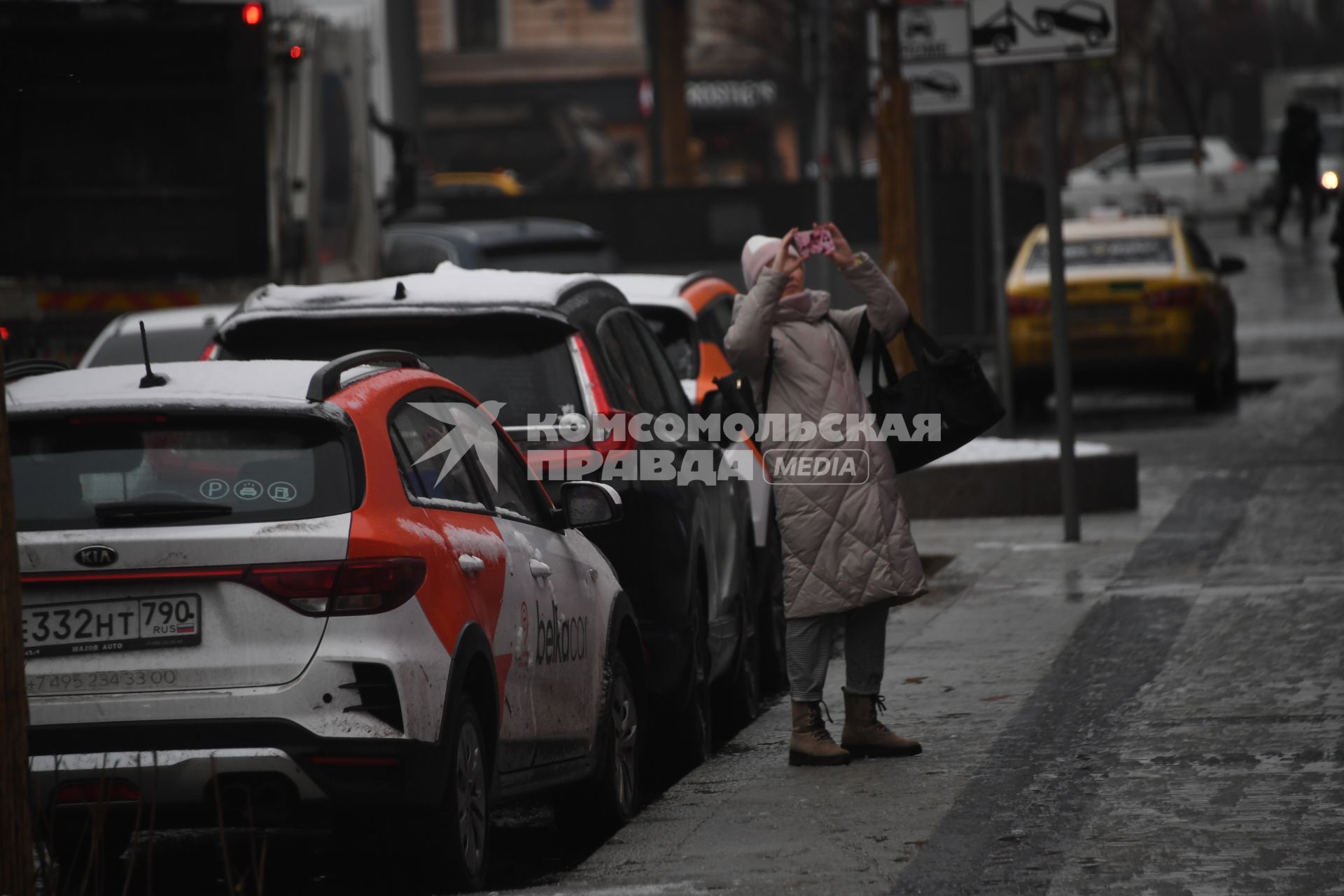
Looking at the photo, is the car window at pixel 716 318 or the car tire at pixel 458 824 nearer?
the car tire at pixel 458 824

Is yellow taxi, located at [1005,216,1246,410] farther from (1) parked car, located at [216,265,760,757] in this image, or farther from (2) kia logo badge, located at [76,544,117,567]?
(2) kia logo badge, located at [76,544,117,567]

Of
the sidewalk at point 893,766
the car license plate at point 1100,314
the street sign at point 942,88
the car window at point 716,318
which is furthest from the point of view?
the car license plate at point 1100,314

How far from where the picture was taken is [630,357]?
894 centimetres

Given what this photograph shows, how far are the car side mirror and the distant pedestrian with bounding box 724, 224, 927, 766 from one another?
0.89 m

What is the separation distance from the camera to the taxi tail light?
5945 mm

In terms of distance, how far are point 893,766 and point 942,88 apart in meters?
11.1

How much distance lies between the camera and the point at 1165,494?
49.9 ft

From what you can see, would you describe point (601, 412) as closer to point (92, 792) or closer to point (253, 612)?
point (253, 612)

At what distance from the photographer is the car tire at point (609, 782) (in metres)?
7.46

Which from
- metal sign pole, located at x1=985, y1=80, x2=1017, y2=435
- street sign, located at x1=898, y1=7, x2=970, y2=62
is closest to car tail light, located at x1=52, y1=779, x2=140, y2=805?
street sign, located at x1=898, y1=7, x2=970, y2=62

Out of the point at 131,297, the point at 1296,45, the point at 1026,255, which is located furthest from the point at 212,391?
the point at 1296,45

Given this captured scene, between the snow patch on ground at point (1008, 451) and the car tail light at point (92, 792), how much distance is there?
8900mm

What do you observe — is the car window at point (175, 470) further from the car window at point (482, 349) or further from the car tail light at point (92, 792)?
the car window at point (482, 349)
